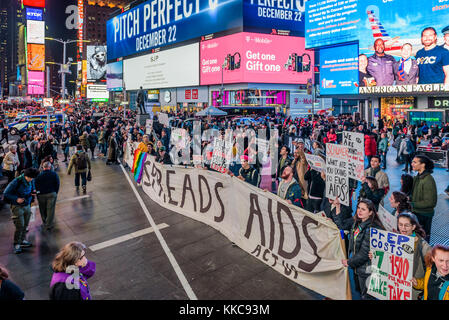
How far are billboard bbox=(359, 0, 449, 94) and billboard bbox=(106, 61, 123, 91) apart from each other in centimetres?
6115

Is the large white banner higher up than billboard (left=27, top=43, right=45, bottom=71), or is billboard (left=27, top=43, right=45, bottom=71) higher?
billboard (left=27, top=43, right=45, bottom=71)

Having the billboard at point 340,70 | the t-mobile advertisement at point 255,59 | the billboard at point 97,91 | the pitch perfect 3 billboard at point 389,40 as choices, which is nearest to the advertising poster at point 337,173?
the pitch perfect 3 billboard at point 389,40

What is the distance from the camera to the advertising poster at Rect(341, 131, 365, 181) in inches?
256

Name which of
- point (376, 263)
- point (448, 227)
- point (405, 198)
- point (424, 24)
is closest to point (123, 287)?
point (376, 263)

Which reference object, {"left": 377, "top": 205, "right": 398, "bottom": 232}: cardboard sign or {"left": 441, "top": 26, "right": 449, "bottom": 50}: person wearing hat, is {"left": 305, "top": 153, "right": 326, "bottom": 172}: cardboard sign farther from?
{"left": 441, "top": 26, "right": 449, "bottom": 50}: person wearing hat

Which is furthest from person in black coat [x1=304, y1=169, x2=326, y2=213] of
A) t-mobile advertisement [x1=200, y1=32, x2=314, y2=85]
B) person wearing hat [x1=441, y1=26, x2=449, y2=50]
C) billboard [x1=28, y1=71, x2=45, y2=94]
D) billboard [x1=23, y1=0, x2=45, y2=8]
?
billboard [x1=23, y1=0, x2=45, y2=8]

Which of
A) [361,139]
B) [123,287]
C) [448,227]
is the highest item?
[361,139]

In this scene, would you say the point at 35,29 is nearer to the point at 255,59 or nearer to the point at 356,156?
the point at 255,59

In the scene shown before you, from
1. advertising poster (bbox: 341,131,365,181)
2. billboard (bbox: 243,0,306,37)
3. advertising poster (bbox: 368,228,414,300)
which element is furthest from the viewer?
billboard (bbox: 243,0,306,37)

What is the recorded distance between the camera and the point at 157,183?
37.4ft

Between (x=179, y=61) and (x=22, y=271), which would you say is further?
(x=179, y=61)

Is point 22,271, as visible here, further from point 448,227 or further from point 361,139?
point 448,227

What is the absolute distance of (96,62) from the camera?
304ft
